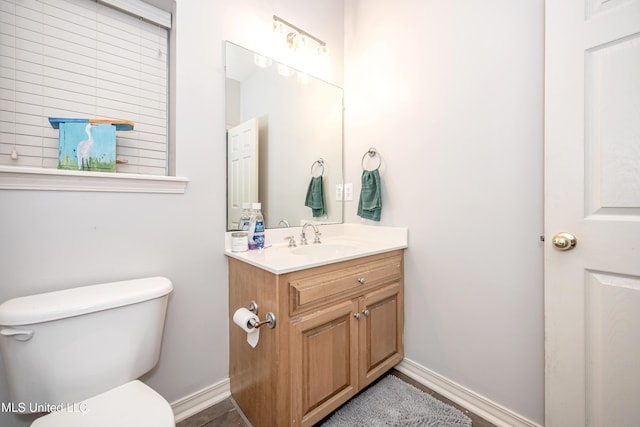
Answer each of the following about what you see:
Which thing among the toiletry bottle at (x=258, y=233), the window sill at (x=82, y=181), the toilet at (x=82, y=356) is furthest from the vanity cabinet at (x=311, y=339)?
the window sill at (x=82, y=181)

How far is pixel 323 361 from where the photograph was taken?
1.23 meters

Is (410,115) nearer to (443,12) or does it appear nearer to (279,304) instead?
(443,12)

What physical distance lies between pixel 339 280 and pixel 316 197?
77 cm

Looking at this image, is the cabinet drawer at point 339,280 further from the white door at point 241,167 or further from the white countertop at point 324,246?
the white door at point 241,167

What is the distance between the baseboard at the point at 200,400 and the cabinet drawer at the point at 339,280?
75 cm

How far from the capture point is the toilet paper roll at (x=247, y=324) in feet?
3.67

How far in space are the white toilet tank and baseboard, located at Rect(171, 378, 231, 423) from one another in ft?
1.36

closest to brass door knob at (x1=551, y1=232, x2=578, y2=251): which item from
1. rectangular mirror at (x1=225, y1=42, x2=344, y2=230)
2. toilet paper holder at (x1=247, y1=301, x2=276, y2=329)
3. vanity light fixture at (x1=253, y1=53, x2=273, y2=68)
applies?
toilet paper holder at (x1=247, y1=301, x2=276, y2=329)

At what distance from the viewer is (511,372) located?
1.26m

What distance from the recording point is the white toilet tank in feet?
2.77

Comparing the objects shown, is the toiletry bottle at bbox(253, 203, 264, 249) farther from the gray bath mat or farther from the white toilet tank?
the gray bath mat

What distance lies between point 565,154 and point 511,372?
3.30ft

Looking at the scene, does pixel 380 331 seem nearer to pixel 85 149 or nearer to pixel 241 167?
pixel 241 167

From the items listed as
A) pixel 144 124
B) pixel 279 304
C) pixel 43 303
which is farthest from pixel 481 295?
pixel 144 124
